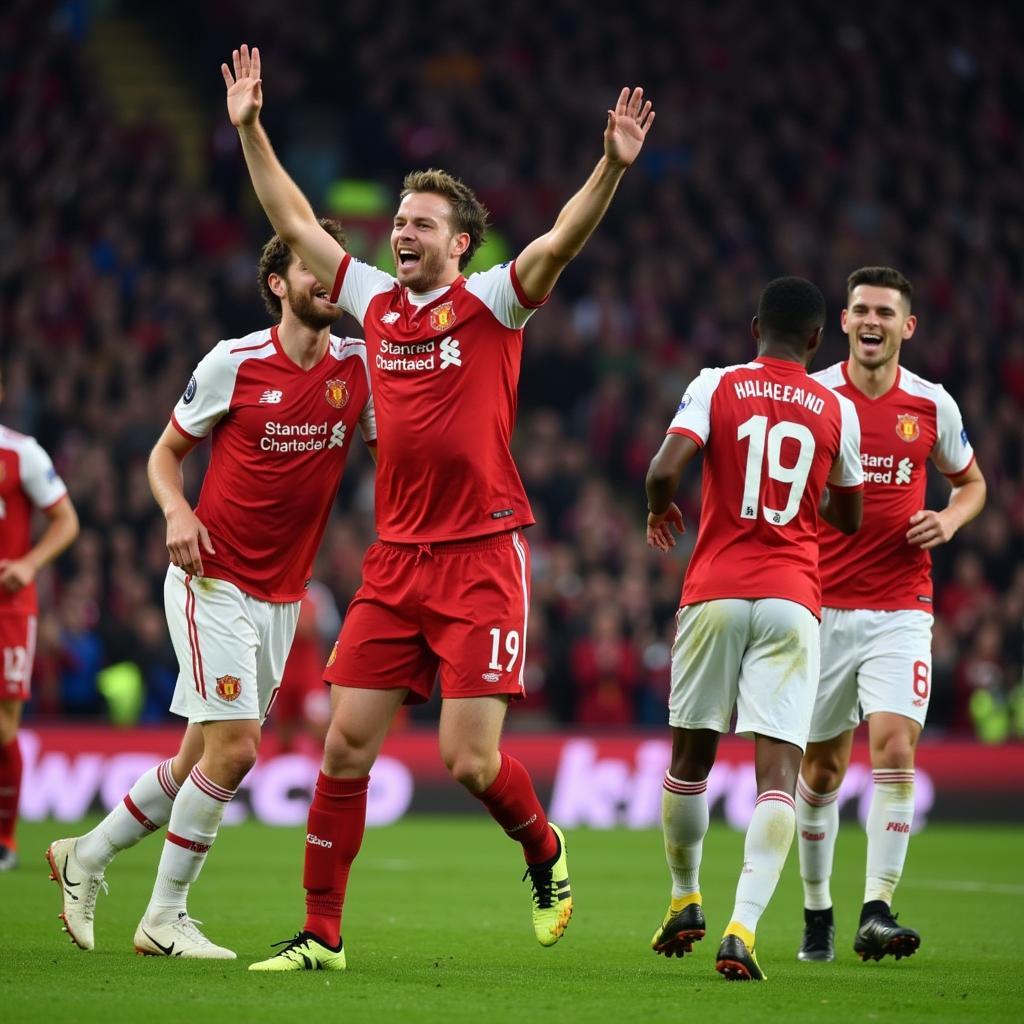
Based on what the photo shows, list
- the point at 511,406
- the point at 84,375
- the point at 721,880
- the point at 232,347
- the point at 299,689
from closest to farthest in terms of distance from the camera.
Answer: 1. the point at 511,406
2. the point at 232,347
3. the point at 721,880
4. the point at 299,689
5. the point at 84,375

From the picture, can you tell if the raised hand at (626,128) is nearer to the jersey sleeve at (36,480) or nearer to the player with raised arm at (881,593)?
the player with raised arm at (881,593)

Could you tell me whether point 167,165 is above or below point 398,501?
above

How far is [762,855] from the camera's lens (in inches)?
264

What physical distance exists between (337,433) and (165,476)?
71 centimetres

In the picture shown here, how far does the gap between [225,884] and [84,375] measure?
34.8ft

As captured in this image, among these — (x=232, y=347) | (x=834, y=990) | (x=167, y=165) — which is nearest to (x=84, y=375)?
(x=167, y=165)

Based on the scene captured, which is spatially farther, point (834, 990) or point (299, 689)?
point (299, 689)

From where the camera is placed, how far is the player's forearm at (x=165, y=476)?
7.29 meters

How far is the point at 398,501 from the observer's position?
271 inches

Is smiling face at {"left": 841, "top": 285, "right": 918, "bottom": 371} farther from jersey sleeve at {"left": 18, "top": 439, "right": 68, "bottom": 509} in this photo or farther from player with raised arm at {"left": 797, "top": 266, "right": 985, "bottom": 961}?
jersey sleeve at {"left": 18, "top": 439, "right": 68, "bottom": 509}

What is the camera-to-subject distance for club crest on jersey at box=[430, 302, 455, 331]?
268 inches

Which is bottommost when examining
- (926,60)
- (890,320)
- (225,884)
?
(225,884)

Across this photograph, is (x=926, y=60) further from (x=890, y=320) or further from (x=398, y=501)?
(x=398, y=501)

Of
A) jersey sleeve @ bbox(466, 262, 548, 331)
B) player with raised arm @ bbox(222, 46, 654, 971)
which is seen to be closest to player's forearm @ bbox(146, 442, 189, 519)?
player with raised arm @ bbox(222, 46, 654, 971)
